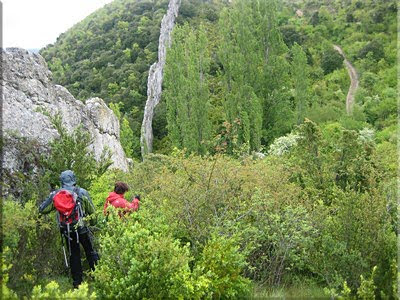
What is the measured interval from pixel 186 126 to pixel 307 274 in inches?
664

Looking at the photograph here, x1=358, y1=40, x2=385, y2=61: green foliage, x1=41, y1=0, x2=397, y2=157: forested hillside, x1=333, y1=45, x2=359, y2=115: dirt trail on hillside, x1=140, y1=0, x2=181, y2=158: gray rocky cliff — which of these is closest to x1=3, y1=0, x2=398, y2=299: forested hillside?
x1=41, y1=0, x2=397, y2=157: forested hillside

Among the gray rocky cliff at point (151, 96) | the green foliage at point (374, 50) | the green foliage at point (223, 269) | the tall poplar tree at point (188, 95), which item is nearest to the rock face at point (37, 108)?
the green foliage at point (223, 269)

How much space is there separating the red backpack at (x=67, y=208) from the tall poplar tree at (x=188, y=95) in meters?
16.4

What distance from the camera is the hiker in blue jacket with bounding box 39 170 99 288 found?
508 centimetres

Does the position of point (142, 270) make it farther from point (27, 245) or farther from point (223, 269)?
point (27, 245)

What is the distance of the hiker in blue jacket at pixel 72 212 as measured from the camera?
5.08 metres

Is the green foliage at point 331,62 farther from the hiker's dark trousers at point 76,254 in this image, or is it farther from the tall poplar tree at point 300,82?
the hiker's dark trousers at point 76,254

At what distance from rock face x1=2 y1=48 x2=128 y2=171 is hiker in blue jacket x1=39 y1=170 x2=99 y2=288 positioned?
1.61m

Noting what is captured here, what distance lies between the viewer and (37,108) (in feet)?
27.5

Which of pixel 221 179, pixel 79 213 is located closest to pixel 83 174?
pixel 79 213

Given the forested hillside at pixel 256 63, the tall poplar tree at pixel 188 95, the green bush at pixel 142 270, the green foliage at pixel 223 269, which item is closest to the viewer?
the green bush at pixel 142 270

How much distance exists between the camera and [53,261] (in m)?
5.54

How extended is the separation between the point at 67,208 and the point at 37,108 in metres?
3.98

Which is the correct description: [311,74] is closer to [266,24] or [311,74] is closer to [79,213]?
[266,24]
